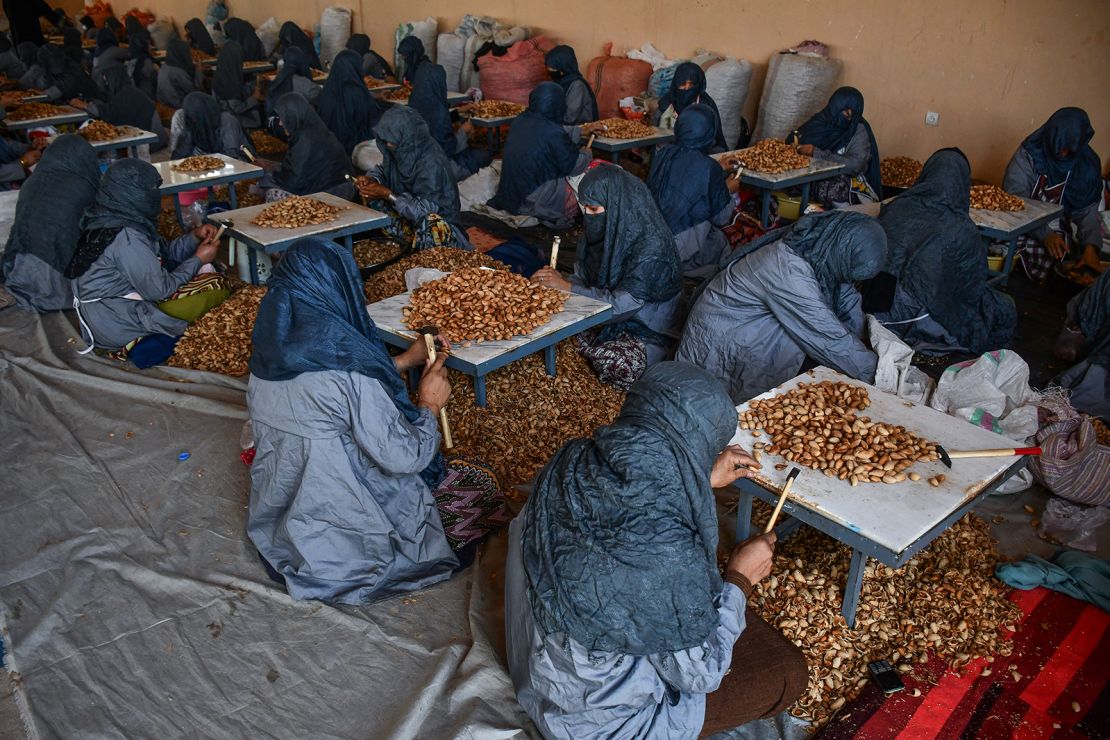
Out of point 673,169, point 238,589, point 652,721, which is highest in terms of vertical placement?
point 673,169

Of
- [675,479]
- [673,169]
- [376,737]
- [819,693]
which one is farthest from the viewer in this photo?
[673,169]

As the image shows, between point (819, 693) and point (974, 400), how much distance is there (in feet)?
5.27

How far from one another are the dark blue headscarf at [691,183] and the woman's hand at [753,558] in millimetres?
3320

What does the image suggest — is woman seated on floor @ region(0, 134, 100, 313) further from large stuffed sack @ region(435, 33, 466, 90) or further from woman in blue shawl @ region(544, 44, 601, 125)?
large stuffed sack @ region(435, 33, 466, 90)

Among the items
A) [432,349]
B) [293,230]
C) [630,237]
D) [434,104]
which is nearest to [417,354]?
[432,349]

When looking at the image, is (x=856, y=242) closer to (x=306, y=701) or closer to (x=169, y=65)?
(x=306, y=701)

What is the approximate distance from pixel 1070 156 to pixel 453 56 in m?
7.12

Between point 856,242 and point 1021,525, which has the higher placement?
point 856,242

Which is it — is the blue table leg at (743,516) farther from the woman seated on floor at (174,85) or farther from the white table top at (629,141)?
the woman seated on floor at (174,85)

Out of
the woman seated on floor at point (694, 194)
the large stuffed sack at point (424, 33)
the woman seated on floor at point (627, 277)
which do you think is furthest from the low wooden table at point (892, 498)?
the large stuffed sack at point (424, 33)

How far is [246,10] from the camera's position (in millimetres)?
14117

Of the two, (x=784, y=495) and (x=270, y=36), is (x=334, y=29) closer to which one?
(x=270, y=36)

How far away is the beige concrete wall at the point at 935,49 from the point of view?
594 centimetres

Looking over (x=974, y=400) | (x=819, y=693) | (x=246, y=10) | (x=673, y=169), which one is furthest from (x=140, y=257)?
(x=246, y=10)
